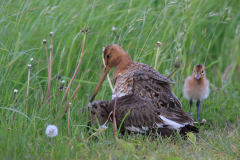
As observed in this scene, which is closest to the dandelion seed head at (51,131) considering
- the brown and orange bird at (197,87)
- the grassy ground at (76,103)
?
the grassy ground at (76,103)

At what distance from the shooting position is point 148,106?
4.48 m

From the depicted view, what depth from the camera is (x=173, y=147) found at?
159 inches

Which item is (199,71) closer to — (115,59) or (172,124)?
(115,59)

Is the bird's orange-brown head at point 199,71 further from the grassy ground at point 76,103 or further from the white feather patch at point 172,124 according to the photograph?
the white feather patch at point 172,124

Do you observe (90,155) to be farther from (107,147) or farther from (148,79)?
(148,79)

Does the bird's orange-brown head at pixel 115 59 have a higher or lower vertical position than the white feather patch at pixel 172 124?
higher

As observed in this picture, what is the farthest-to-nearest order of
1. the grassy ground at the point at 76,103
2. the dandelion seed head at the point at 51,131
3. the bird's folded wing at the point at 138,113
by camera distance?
1. the bird's folded wing at the point at 138,113
2. the grassy ground at the point at 76,103
3. the dandelion seed head at the point at 51,131

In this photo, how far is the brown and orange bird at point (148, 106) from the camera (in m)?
4.39

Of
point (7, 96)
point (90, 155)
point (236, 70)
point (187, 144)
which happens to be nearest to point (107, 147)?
point (90, 155)

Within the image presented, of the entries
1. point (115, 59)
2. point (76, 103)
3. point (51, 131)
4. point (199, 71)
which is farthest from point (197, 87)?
point (51, 131)

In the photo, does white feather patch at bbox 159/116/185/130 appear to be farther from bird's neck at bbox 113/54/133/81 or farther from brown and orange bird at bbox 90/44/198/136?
bird's neck at bbox 113/54/133/81

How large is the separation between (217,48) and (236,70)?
781 mm

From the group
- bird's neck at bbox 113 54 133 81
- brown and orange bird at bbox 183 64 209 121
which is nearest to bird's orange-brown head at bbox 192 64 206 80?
brown and orange bird at bbox 183 64 209 121

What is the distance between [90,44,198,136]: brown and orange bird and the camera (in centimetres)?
439
